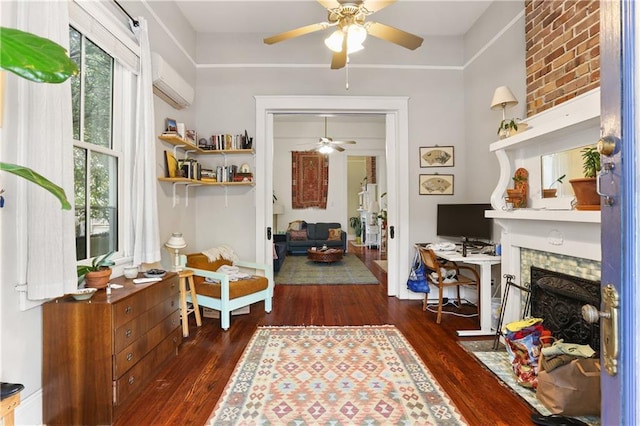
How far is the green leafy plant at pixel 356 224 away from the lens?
9391 millimetres

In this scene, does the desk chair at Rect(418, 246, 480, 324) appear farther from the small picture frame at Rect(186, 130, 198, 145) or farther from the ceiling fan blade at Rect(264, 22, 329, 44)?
the small picture frame at Rect(186, 130, 198, 145)

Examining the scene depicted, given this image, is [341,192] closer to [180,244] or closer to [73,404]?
[180,244]

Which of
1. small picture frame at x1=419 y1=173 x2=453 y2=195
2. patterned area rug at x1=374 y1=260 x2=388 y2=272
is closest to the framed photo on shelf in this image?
small picture frame at x1=419 y1=173 x2=453 y2=195

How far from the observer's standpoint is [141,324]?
1931 mm

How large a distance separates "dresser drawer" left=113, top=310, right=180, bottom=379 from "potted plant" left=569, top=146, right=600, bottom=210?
2.87 meters

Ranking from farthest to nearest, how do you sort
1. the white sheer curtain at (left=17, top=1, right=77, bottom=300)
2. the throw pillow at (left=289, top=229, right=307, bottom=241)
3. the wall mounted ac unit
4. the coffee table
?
the throw pillow at (left=289, top=229, right=307, bottom=241) < the coffee table < the wall mounted ac unit < the white sheer curtain at (left=17, top=1, right=77, bottom=300)

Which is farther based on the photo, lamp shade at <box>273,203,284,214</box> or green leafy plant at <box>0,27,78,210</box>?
lamp shade at <box>273,203,284,214</box>

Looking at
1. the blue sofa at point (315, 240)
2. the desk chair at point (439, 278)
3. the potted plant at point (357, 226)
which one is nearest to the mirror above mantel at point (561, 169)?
the desk chair at point (439, 278)

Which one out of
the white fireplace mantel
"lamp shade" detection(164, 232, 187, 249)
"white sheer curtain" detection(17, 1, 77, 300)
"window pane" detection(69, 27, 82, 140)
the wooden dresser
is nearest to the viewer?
"white sheer curtain" detection(17, 1, 77, 300)

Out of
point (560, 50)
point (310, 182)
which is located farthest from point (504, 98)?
point (310, 182)

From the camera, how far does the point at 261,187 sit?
12.4 feet

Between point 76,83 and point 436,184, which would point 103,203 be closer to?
point 76,83

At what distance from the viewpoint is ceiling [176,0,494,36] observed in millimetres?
3297

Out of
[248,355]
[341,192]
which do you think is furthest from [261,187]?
[341,192]
